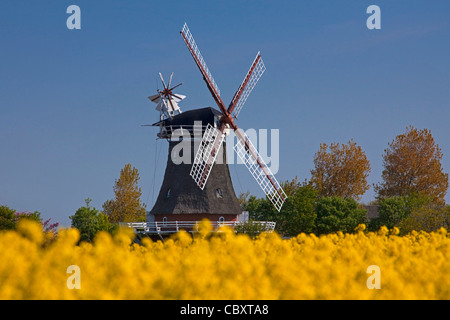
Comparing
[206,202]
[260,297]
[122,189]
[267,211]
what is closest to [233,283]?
[260,297]

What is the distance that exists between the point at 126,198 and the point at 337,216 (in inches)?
732

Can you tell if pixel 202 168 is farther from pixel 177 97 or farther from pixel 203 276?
pixel 203 276

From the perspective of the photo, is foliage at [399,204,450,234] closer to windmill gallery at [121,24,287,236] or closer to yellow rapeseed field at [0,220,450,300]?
windmill gallery at [121,24,287,236]

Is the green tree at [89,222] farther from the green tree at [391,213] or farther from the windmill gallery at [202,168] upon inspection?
the green tree at [391,213]

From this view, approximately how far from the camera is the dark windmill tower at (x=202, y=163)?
120ft

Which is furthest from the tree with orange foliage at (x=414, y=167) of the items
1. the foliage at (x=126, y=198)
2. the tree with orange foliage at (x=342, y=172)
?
the foliage at (x=126, y=198)

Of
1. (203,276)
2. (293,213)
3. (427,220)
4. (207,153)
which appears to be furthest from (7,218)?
(203,276)

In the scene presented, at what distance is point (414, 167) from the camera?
59.1m

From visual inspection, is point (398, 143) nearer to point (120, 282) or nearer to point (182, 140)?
point (182, 140)

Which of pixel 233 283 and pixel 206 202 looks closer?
pixel 233 283

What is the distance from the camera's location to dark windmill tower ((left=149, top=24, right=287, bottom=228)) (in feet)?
120
